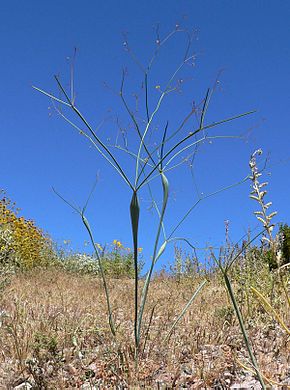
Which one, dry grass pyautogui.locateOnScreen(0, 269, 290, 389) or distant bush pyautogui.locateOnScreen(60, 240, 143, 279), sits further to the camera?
distant bush pyautogui.locateOnScreen(60, 240, 143, 279)

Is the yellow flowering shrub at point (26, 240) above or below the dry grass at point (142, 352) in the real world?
above

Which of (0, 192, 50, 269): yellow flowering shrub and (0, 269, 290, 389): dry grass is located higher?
(0, 192, 50, 269): yellow flowering shrub

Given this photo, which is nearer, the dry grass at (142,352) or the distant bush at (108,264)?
the dry grass at (142,352)

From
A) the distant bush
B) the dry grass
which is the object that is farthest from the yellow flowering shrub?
the dry grass

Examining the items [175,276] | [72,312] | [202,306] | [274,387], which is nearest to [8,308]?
[72,312]

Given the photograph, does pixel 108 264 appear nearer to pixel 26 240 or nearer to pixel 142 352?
pixel 26 240

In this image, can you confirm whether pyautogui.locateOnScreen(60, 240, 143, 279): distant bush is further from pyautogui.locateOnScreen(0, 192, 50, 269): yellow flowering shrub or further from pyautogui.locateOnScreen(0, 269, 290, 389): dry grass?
pyautogui.locateOnScreen(0, 269, 290, 389): dry grass

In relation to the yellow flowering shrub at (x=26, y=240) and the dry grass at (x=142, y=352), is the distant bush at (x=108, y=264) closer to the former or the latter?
the yellow flowering shrub at (x=26, y=240)

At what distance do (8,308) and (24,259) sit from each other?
23.1 ft

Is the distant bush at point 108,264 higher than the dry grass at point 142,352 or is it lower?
higher

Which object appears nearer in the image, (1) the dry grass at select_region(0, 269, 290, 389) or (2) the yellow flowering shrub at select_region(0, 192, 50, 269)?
(1) the dry grass at select_region(0, 269, 290, 389)

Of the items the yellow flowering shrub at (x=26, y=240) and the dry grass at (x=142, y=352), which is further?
the yellow flowering shrub at (x=26, y=240)

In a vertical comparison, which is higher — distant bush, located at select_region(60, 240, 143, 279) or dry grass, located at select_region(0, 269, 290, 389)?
distant bush, located at select_region(60, 240, 143, 279)

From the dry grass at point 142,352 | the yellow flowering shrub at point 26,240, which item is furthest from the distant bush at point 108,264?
the dry grass at point 142,352
